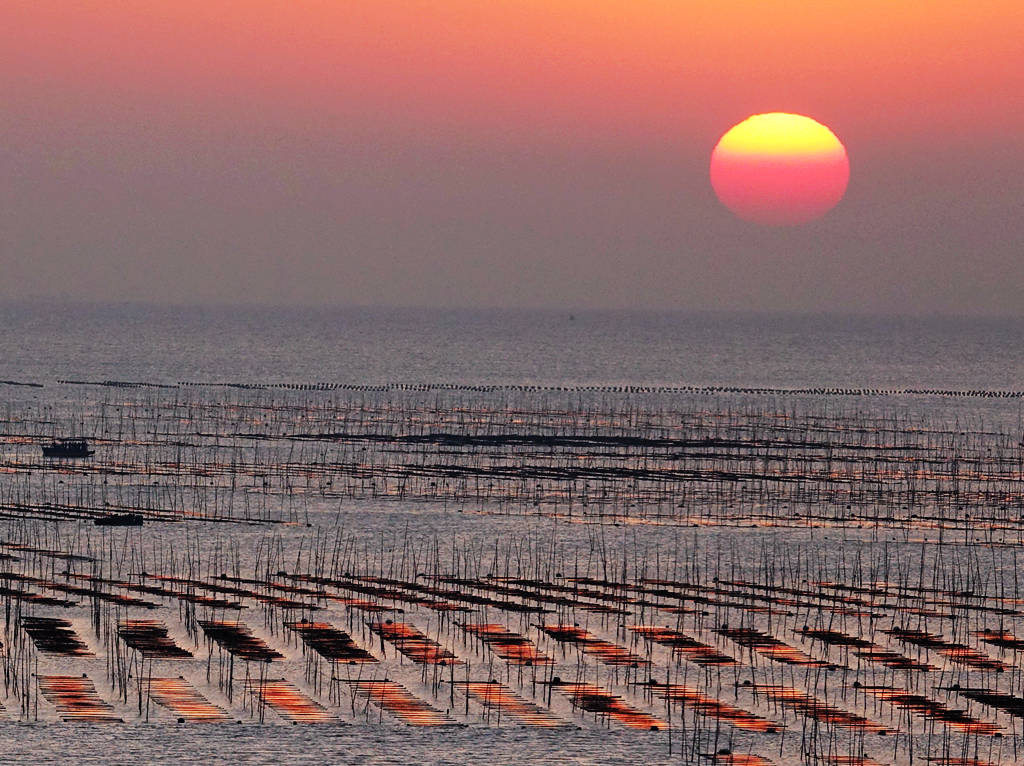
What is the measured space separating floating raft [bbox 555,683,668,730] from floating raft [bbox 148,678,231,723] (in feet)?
21.2

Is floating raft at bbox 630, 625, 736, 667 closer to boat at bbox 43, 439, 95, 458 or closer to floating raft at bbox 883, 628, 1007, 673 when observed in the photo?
floating raft at bbox 883, 628, 1007, 673

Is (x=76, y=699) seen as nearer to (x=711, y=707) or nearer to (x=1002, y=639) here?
(x=711, y=707)

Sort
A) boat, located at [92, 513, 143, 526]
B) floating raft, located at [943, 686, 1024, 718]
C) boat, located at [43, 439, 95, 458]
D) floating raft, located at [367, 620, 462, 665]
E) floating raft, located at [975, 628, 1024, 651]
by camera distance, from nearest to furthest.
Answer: floating raft, located at [943, 686, 1024, 718] → floating raft, located at [367, 620, 462, 665] → floating raft, located at [975, 628, 1024, 651] → boat, located at [92, 513, 143, 526] → boat, located at [43, 439, 95, 458]

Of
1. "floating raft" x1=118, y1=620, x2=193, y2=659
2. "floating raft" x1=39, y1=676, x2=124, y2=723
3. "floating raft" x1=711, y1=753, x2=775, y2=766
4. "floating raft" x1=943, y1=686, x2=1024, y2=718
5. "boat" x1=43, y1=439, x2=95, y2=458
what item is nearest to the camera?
"floating raft" x1=711, y1=753, x2=775, y2=766

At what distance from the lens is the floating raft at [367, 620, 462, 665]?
3431 cm

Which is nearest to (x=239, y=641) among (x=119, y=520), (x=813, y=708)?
A: (x=813, y=708)

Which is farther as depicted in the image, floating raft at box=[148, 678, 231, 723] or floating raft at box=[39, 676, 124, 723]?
floating raft at box=[148, 678, 231, 723]

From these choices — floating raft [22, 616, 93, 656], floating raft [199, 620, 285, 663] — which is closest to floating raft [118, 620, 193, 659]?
floating raft [199, 620, 285, 663]

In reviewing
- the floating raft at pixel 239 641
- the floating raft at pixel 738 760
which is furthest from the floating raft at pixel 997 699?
the floating raft at pixel 239 641

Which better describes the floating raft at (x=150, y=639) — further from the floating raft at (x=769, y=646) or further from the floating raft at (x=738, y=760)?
the floating raft at (x=769, y=646)

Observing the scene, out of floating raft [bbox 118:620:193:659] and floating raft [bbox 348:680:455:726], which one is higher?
floating raft [bbox 118:620:193:659]

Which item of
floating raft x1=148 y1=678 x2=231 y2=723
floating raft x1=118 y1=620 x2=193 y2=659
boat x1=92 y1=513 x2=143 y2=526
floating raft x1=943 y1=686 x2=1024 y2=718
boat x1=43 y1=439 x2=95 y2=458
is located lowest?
floating raft x1=148 y1=678 x2=231 y2=723

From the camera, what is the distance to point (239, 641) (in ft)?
116

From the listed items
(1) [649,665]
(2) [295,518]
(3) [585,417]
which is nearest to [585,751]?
(1) [649,665]
